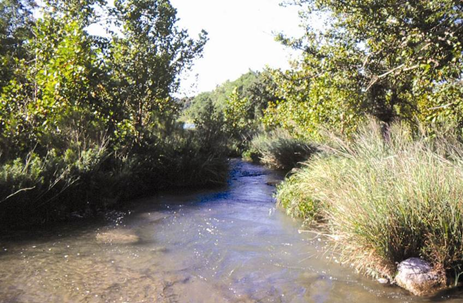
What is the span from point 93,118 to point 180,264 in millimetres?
4950

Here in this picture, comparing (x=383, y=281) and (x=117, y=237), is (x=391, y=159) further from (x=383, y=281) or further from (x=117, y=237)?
(x=117, y=237)

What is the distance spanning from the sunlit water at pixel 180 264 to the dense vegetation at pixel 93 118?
71 cm

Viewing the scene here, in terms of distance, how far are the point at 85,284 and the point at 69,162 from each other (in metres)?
3.25

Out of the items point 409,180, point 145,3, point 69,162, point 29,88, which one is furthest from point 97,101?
point 409,180

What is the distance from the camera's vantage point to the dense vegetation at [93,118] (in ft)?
21.2

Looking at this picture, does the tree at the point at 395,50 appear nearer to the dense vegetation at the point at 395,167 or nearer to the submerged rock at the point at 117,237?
the dense vegetation at the point at 395,167

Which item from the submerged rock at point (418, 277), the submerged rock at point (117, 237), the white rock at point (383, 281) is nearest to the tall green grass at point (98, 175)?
the submerged rock at point (117, 237)

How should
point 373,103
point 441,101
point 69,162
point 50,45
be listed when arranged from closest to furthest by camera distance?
point 441,101
point 69,162
point 50,45
point 373,103

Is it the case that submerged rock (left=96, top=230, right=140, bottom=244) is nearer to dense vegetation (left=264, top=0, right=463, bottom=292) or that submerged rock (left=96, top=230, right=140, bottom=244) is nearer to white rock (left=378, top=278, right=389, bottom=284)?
dense vegetation (left=264, top=0, right=463, bottom=292)

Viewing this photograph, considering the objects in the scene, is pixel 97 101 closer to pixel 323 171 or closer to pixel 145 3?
pixel 145 3

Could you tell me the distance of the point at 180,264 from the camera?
189 inches

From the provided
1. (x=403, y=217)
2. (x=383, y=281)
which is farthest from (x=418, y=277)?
(x=403, y=217)

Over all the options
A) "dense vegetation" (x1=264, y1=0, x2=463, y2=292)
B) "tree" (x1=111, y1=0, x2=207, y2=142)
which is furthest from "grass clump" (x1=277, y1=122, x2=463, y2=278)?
"tree" (x1=111, y1=0, x2=207, y2=142)

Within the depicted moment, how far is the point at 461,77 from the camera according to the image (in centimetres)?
555
